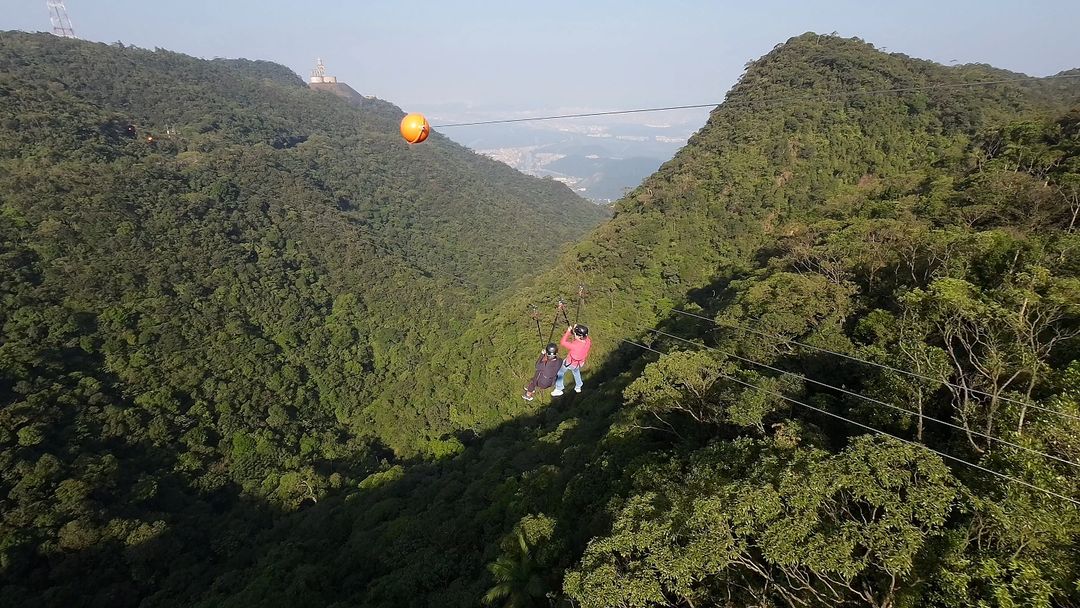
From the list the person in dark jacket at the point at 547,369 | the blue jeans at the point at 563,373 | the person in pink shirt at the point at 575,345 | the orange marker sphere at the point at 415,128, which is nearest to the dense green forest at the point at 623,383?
the blue jeans at the point at 563,373

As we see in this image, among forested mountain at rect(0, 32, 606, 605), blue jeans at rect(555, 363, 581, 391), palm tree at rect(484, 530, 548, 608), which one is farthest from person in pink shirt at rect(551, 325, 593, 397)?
forested mountain at rect(0, 32, 606, 605)

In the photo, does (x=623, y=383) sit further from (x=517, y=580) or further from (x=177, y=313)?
(x=177, y=313)

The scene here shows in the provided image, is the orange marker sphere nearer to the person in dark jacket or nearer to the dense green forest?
the person in dark jacket

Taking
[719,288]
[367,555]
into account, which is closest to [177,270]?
[367,555]

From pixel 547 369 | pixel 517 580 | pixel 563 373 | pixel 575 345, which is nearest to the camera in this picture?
pixel 575 345

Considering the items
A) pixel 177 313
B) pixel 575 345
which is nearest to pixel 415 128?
pixel 575 345

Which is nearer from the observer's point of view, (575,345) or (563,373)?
(575,345)
